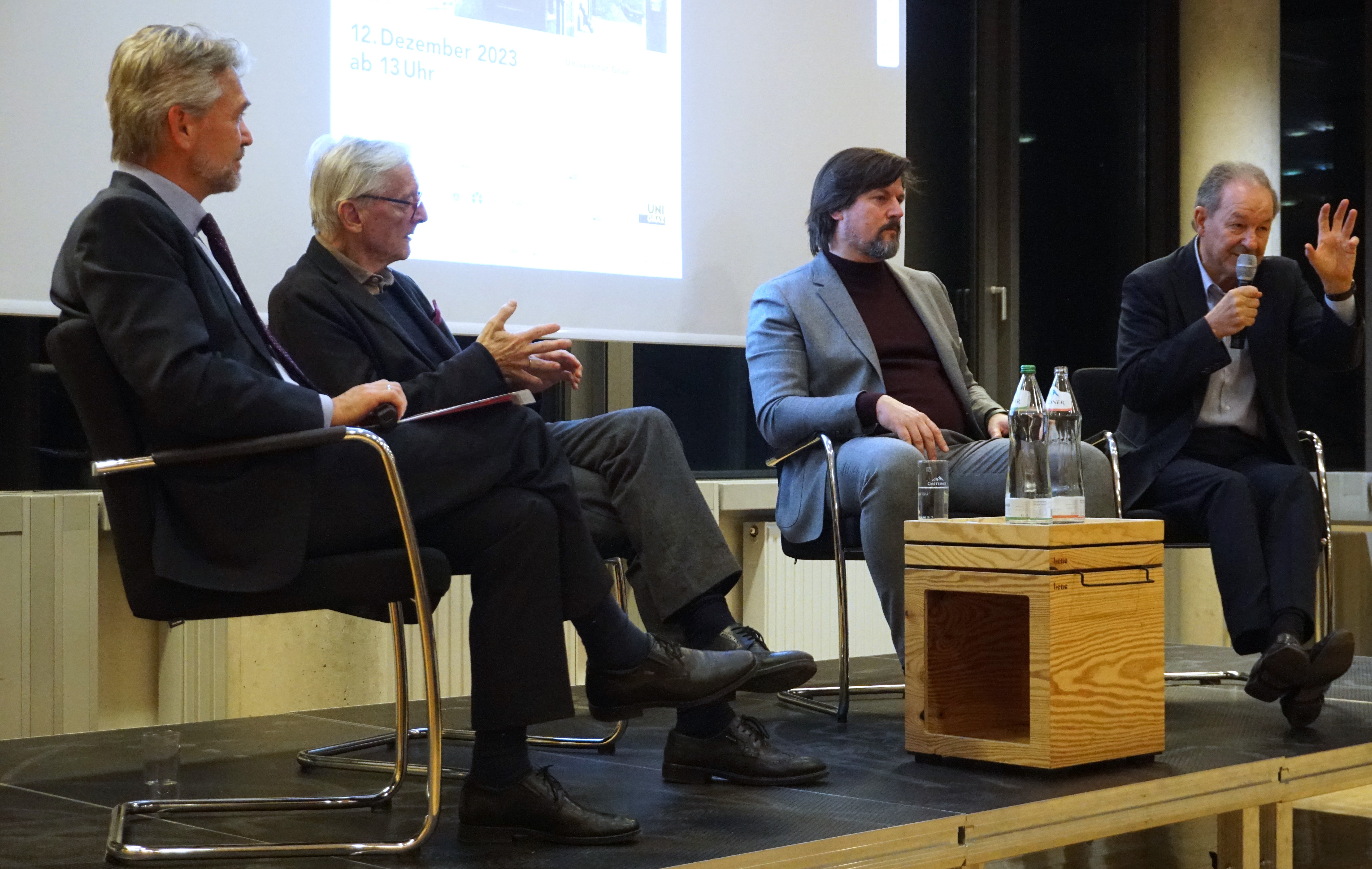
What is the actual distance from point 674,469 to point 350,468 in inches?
22.0

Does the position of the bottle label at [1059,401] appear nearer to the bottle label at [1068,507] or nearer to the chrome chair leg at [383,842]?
the bottle label at [1068,507]

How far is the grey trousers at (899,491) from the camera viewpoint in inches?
103

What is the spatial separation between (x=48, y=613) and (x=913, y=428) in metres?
1.79

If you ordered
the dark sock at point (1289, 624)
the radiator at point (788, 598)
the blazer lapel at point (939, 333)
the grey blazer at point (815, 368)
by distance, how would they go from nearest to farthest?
1. the dark sock at point (1289, 624)
2. the grey blazer at point (815, 368)
3. the blazer lapel at point (939, 333)
4. the radiator at point (788, 598)

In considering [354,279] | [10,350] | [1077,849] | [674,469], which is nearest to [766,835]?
[674,469]

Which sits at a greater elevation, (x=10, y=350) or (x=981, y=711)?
(x=10, y=350)

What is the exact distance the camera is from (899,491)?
8.60 ft

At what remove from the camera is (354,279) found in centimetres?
219

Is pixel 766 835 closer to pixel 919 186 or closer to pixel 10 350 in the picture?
pixel 10 350

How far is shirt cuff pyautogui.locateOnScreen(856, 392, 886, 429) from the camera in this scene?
2.77 metres

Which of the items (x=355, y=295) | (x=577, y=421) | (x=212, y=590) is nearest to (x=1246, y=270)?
(x=577, y=421)

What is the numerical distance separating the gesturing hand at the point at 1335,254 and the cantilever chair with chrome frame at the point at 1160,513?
0.31 meters

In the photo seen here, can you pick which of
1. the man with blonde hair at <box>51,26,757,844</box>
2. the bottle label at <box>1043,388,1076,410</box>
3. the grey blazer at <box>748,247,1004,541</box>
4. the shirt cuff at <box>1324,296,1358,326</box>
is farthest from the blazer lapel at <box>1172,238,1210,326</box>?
the man with blonde hair at <box>51,26,757,844</box>

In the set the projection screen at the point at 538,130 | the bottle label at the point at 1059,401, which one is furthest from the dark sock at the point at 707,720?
the projection screen at the point at 538,130
